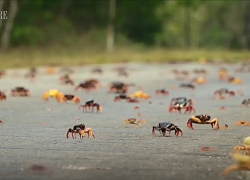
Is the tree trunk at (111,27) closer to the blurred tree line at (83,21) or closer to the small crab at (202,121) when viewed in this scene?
the blurred tree line at (83,21)

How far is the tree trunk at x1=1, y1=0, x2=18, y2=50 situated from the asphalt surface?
2386 centimetres

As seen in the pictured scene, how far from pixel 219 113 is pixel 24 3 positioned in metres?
29.7

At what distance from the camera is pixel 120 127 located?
7305 mm

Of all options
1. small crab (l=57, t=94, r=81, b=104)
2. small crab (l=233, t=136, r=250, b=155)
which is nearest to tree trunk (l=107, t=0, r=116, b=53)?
small crab (l=57, t=94, r=81, b=104)

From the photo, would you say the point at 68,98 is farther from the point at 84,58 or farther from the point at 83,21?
the point at 83,21

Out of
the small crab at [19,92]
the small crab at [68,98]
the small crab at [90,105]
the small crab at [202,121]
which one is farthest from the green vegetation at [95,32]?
the small crab at [202,121]

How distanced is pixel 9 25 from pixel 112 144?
30.3 metres

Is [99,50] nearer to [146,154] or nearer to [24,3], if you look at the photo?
[24,3]

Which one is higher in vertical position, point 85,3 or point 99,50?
point 85,3

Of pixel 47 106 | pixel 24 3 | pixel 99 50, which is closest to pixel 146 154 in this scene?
pixel 47 106

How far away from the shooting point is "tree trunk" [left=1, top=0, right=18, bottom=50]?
34312 millimetres

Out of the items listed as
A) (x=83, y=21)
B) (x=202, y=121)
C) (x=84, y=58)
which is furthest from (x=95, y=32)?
(x=202, y=121)

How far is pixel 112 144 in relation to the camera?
592 centimetres

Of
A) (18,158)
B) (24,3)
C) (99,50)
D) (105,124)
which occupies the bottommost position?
(18,158)
